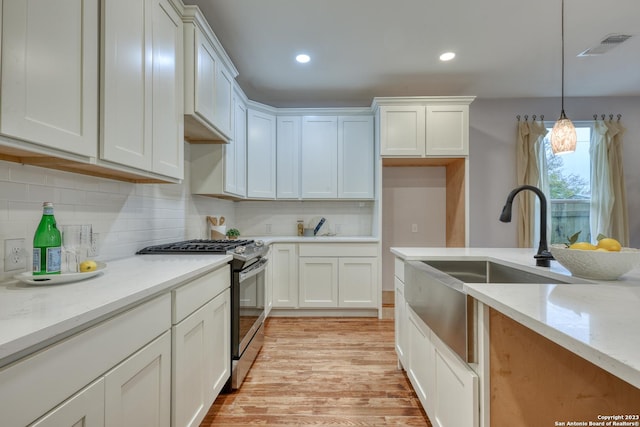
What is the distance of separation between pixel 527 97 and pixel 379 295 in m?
3.28

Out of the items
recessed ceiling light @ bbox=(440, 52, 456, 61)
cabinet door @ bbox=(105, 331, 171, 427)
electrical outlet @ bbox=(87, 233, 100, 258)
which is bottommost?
cabinet door @ bbox=(105, 331, 171, 427)

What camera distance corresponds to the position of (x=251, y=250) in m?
2.12

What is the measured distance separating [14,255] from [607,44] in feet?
14.8

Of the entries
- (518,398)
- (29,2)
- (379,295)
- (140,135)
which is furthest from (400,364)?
(29,2)

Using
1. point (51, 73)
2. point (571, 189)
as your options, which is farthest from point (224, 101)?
point (571, 189)

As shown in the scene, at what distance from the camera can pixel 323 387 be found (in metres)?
1.96

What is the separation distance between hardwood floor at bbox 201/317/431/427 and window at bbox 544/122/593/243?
295 centimetres

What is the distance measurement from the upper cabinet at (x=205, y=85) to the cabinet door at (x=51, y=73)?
2.49 feet

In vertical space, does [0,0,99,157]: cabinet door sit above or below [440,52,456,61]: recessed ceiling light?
below

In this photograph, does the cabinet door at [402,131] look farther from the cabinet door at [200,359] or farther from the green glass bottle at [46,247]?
the green glass bottle at [46,247]

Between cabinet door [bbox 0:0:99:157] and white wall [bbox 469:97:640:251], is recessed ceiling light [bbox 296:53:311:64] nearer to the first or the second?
cabinet door [bbox 0:0:99:157]

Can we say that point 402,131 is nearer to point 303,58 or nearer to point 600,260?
point 303,58

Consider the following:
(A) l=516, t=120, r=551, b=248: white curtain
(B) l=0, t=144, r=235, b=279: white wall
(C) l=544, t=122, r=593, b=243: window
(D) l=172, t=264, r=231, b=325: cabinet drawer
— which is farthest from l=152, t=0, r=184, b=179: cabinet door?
(C) l=544, t=122, r=593, b=243: window

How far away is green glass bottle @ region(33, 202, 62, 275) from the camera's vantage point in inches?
42.9
